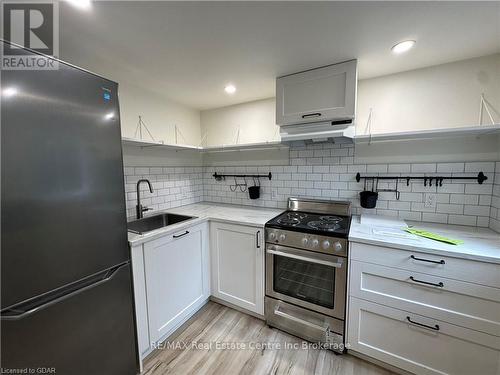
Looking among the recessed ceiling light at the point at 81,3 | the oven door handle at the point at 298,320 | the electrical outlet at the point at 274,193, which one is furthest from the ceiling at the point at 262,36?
the oven door handle at the point at 298,320

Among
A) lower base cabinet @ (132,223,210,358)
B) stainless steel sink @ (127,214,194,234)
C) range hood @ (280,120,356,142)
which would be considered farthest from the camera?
stainless steel sink @ (127,214,194,234)

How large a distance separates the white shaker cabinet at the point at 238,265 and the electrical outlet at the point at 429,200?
1.42 metres

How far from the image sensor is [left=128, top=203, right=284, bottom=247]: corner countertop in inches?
57.9

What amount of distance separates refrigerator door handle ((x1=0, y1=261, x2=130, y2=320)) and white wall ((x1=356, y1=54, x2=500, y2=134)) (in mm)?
2272

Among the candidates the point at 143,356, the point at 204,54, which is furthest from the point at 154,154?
the point at 143,356

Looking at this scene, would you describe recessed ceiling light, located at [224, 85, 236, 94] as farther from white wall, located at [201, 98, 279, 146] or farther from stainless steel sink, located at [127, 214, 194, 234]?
stainless steel sink, located at [127, 214, 194, 234]

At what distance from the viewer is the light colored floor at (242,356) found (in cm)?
144

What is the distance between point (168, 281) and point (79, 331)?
617mm

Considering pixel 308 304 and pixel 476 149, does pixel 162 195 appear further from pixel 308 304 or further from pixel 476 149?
pixel 476 149

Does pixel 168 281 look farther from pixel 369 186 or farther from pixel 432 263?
pixel 369 186

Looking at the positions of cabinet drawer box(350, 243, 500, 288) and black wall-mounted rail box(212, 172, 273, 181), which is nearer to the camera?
cabinet drawer box(350, 243, 500, 288)

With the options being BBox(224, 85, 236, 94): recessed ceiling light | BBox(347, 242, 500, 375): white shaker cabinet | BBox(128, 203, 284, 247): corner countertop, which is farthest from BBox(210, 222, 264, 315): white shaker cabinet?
BBox(224, 85, 236, 94): recessed ceiling light

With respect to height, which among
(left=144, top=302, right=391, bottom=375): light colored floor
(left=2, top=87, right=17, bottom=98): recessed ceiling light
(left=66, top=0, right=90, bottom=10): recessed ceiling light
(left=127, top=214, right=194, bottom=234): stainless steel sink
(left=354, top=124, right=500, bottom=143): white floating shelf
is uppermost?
(left=66, top=0, right=90, bottom=10): recessed ceiling light

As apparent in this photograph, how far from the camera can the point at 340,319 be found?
1529 mm
